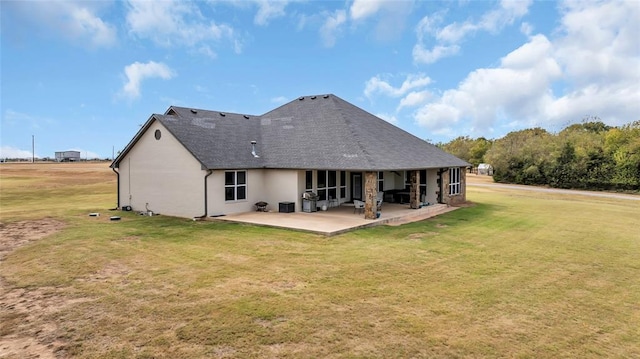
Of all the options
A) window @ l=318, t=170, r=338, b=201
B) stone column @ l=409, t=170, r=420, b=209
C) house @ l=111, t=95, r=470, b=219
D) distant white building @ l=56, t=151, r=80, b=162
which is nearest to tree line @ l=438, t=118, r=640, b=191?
house @ l=111, t=95, r=470, b=219

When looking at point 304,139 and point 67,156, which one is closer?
point 304,139

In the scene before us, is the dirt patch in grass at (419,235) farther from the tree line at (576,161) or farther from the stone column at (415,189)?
the tree line at (576,161)

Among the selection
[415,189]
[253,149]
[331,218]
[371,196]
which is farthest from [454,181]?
[253,149]

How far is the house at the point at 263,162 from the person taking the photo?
16.3 meters

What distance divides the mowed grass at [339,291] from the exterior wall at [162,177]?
9.60 feet

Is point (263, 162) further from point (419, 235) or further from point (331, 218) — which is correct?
point (419, 235)

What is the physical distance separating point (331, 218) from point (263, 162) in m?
4.86

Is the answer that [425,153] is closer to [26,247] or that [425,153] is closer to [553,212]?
[553,212]

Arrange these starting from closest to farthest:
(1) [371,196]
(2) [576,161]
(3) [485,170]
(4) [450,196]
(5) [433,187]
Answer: (1) [371,196]
(5) [433,187]
(4) [450,196]
(2) [576,161]
(3) [485,170]

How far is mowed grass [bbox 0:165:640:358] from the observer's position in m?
5.27

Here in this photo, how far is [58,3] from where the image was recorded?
1712 cm

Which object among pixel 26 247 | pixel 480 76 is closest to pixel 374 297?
pixel 26 247

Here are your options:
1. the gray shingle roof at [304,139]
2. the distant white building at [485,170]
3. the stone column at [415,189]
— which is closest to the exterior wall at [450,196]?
the gray shingle roof at [304,139]

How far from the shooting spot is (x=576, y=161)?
1548 inches
